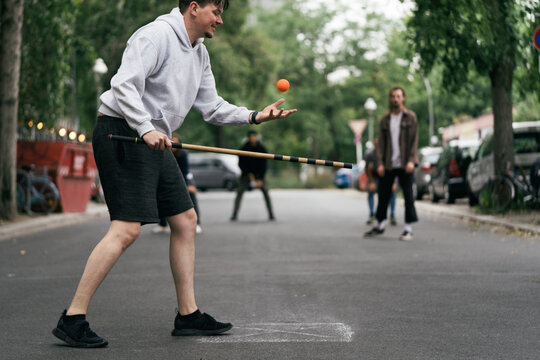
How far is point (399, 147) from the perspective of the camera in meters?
12.1

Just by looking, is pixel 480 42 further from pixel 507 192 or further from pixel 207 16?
pixel 207 16

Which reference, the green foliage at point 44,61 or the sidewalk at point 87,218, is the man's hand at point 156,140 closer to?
the sidewalk at point 87,218

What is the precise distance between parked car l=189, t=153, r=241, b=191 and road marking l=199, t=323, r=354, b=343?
124 feet

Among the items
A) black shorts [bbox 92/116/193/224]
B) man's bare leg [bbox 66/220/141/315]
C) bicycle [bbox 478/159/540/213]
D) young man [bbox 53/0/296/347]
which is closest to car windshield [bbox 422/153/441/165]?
bicycle [bbox 478/159/540/213]

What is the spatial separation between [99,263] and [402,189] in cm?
792

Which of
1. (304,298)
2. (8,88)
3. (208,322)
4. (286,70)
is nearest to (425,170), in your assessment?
(8,88)

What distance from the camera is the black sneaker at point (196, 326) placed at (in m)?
5.23

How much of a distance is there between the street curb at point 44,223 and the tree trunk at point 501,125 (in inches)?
283

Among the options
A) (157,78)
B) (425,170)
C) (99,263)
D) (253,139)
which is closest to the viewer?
(99,263)

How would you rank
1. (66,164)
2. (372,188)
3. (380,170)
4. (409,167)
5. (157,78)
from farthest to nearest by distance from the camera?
(66,164) < (372,188) < (380,170) < (409,167) < (157,78)

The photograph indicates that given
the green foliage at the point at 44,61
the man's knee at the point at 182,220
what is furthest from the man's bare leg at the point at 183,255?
the green foliage at the point at 44,61

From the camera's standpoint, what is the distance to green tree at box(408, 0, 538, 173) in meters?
14.0

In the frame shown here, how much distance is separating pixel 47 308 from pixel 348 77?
57143 mm

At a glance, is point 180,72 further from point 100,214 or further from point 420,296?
point 100,214
